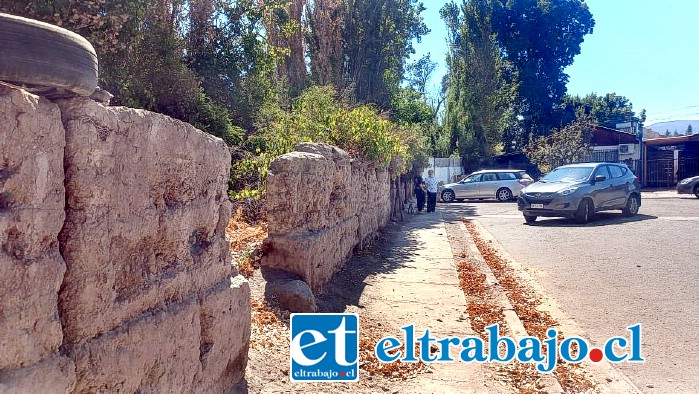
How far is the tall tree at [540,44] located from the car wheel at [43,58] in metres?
40.1

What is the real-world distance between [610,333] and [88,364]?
470 centimetres

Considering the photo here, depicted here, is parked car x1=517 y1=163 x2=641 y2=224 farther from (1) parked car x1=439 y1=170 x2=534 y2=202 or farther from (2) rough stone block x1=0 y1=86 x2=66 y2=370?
(2) rough stone block x1=0 y1=86 x2=66 y2=370

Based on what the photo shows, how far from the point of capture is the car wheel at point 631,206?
15.2m

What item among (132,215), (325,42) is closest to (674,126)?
(325,42)

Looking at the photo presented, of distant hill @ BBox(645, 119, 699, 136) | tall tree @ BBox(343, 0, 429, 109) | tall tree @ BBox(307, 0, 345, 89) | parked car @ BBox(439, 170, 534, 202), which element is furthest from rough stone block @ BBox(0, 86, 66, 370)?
distant hill @ BBox(645, 119, 699, 136)

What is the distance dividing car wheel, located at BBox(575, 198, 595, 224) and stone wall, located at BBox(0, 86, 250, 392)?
1211cm

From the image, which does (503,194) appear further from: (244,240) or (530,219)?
(244,240)

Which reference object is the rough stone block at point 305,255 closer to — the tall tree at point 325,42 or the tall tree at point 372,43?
the tall tree at point 325,42

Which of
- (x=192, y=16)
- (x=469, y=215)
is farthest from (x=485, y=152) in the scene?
(x=192, y=16)

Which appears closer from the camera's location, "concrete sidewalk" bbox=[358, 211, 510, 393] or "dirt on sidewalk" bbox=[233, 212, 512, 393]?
"dirt on sidewalk" bbox=[233, 212, 512, 393]

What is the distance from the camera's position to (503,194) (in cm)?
2406

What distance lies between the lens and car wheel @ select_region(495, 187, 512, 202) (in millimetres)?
23922

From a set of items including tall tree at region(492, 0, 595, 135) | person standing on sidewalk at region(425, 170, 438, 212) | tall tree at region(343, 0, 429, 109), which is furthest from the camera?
tall tree at region(492, 0, 595, 135)

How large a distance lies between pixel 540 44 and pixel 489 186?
817 inches
